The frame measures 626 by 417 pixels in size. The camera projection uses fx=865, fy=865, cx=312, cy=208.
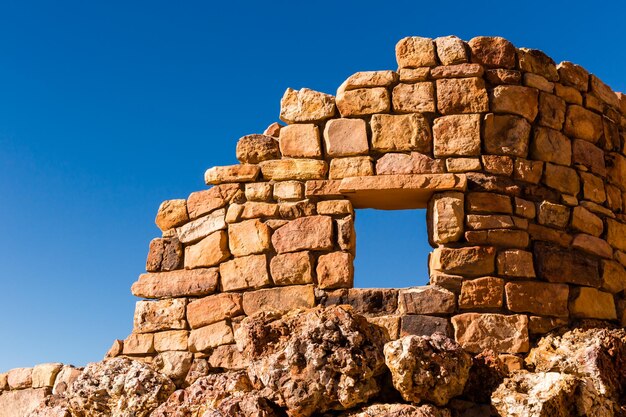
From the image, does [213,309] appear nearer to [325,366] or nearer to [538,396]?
[325,366]

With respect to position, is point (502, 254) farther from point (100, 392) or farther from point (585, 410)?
point (100, 392)

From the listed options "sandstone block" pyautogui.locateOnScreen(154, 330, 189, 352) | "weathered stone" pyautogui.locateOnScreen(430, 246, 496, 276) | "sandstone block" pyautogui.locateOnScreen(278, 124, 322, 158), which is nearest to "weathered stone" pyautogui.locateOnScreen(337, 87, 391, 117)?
"sandstone block" pyautogui.locateOnScreen(278, 124, 322, 158)

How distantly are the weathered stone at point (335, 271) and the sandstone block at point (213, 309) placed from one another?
710 millimetres

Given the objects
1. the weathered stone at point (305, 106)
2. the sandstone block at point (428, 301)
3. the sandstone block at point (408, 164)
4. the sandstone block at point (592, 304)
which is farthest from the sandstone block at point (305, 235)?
the sandstone block at point (592, 304)

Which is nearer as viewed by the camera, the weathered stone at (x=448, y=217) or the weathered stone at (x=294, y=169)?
the weathered stone at (x=448, y=217)

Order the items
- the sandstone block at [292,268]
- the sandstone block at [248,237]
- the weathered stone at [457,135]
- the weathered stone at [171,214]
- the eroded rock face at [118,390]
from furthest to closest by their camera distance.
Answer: the weathered stone at [171,214] → the sandstone block at [248,237] → the weathered stone at [457,135] → the sandstone block at [292,268] → the eroded rock face at [118,390]

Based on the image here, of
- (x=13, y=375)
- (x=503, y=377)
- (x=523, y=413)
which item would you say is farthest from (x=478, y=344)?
(x=13, y=375)

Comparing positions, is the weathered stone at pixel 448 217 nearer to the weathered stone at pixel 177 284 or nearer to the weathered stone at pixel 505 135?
the weathered stone at pixel 505 135

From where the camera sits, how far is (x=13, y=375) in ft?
25.6

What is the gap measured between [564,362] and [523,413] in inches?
33.9

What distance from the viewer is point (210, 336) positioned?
22.4 ft

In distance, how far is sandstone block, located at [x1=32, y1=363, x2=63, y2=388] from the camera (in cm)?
741

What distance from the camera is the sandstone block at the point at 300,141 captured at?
6961 millimetres

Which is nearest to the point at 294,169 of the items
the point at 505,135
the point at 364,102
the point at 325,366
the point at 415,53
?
the point at 364,102
